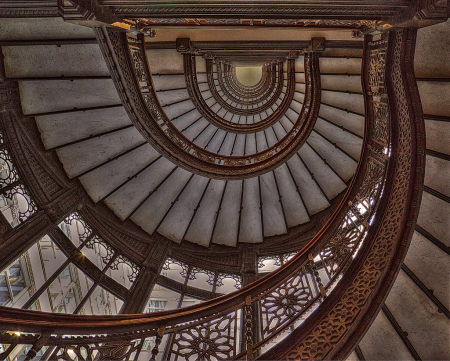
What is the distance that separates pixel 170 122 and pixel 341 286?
576 cm

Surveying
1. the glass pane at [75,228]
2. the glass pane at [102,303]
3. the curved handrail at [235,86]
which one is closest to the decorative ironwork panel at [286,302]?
the glass pane at [102,303]

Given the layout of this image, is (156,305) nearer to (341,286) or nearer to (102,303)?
(102,303)

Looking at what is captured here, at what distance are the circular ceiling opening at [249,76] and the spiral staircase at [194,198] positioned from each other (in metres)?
10.6

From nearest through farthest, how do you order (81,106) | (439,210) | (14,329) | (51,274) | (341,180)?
(14,329) → (439,210) → (51,274) → (81,106) → (341,180)

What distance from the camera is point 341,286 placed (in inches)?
130

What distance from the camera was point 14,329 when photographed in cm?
228

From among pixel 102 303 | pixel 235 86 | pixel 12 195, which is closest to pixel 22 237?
pixel 12 195

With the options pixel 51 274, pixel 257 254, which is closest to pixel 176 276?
pixel 257 254

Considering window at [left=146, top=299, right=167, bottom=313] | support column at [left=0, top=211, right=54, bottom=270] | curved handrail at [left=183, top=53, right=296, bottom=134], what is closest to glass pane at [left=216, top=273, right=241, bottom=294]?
window at [left=146, top=299, right=167, bottom=313]

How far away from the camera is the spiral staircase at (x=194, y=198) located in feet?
11.0

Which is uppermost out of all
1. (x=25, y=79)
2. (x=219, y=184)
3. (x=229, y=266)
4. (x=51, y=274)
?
(x=219, y=184)

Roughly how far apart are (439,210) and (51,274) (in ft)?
26.3

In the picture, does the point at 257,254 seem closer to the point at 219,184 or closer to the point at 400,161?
the point at 219,184

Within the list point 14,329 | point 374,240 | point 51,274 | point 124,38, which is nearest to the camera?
point 14,329
